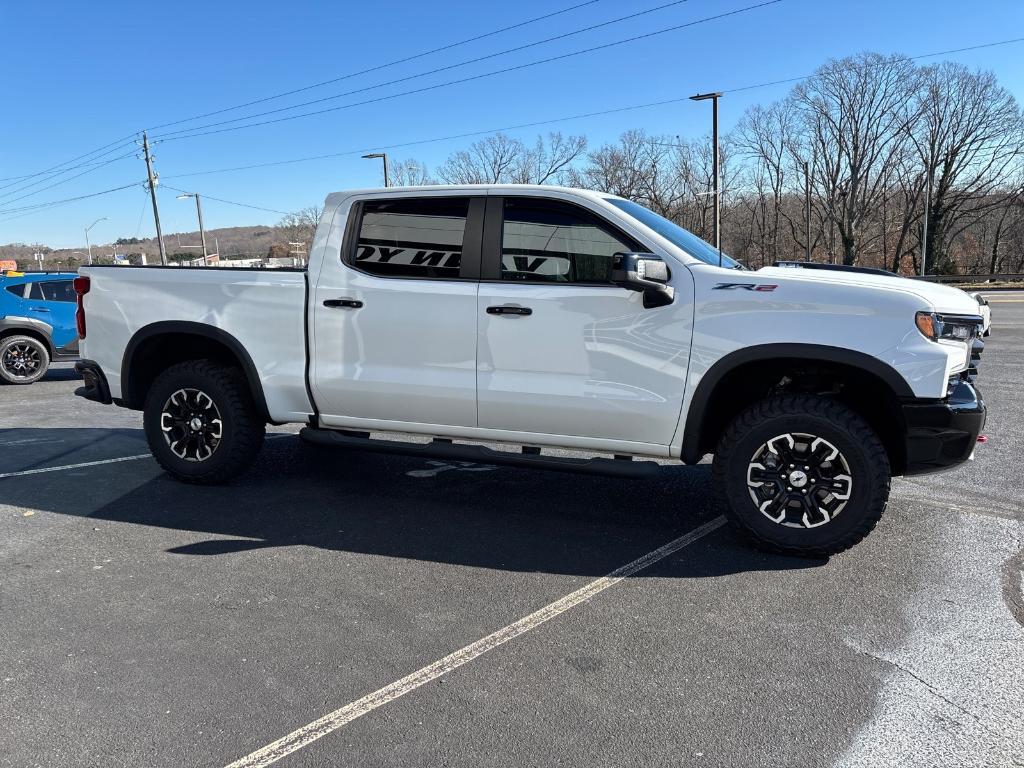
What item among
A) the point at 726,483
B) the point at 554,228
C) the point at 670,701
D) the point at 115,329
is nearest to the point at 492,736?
Result: the point at 670,701

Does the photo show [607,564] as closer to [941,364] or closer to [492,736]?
[492,736]

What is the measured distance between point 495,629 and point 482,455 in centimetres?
135

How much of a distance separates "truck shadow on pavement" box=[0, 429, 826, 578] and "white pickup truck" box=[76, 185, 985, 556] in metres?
0.31

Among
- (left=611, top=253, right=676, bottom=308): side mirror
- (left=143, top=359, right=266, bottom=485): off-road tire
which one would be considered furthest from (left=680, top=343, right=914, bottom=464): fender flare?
(left=143, top=359, right=266, bottom=485): off-road tire

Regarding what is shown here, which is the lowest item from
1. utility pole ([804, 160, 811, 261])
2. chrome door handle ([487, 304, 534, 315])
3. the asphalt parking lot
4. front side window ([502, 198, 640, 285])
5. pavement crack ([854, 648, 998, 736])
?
pavement crack ([854, 648, 998, 736])

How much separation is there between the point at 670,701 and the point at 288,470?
158 inches

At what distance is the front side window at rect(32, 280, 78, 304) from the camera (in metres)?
11.6

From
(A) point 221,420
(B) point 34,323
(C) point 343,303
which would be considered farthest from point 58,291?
(C) point 343,303

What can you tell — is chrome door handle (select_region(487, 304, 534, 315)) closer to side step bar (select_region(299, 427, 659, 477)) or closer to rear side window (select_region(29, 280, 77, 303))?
side step bar (select_region(299, 427, 659, 477))

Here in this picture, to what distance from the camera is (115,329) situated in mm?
5457

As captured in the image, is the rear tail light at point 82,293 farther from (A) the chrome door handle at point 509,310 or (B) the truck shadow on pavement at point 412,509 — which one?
(A) the chrome door handle at point 509,310

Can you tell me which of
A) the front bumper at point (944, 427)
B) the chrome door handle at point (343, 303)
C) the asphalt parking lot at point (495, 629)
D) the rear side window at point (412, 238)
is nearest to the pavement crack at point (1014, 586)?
the asphalt parking lot at point (495, 629)

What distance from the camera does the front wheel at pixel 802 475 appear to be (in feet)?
12.9

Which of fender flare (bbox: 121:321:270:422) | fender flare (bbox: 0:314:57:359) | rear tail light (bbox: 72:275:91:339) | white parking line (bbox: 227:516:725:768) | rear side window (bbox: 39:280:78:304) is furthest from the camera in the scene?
rear side window (bbox: 39:280:78:304)
